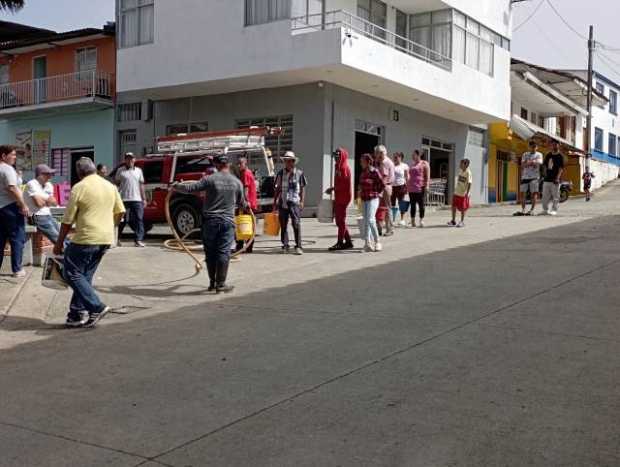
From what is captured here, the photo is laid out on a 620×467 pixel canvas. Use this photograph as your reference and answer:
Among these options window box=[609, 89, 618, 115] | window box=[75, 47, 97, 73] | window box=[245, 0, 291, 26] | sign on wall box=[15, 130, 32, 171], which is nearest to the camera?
window box=[245, 0, 291, 26]

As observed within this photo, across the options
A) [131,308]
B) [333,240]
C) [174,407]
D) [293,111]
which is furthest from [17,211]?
[293,111]

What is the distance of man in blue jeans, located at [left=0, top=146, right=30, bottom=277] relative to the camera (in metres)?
9.16

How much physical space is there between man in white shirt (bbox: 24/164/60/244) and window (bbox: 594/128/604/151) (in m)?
49.8

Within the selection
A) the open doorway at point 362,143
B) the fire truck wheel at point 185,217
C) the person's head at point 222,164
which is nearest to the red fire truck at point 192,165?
the fire truck wheel at point 185,217

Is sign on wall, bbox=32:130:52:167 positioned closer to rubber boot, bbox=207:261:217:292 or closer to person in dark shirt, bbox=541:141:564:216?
person in dark shirt, bbox=541:141:564:216

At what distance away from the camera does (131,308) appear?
334 inches

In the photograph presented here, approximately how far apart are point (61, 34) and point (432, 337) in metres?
25.0

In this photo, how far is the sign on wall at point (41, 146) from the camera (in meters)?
29.1

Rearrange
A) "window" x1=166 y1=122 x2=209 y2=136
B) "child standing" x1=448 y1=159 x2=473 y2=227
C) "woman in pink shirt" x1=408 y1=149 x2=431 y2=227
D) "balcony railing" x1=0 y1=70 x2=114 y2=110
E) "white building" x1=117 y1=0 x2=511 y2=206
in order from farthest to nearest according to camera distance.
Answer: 1. "balcony railing" x1=0 y1=70 x2=114 y2=110
2. "window" x1=166 y1=122 x2=209 y2=136
3. "white building" x1=117 y1=0 x2=511 y2=206
4. "woman in pink shirt" x1=408 y1=149 x2=431 y2=227
5. "child standing" x1=448 y1=159 x2=473 y2=227

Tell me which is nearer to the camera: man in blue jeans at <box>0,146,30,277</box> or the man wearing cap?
man in blue jeans at <box>0,146,30,277</box>

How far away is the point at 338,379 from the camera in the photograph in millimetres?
5172

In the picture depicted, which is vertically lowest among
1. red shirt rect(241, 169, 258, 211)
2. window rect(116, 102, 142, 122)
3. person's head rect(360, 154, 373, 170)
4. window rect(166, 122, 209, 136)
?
red shirt rect(241, 169, 258, 211)

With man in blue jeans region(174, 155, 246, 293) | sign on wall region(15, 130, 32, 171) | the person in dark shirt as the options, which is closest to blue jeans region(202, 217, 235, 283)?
man in blue jeans region(174, 155, 246, 293)

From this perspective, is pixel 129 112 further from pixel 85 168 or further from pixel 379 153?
pixel 85 168
